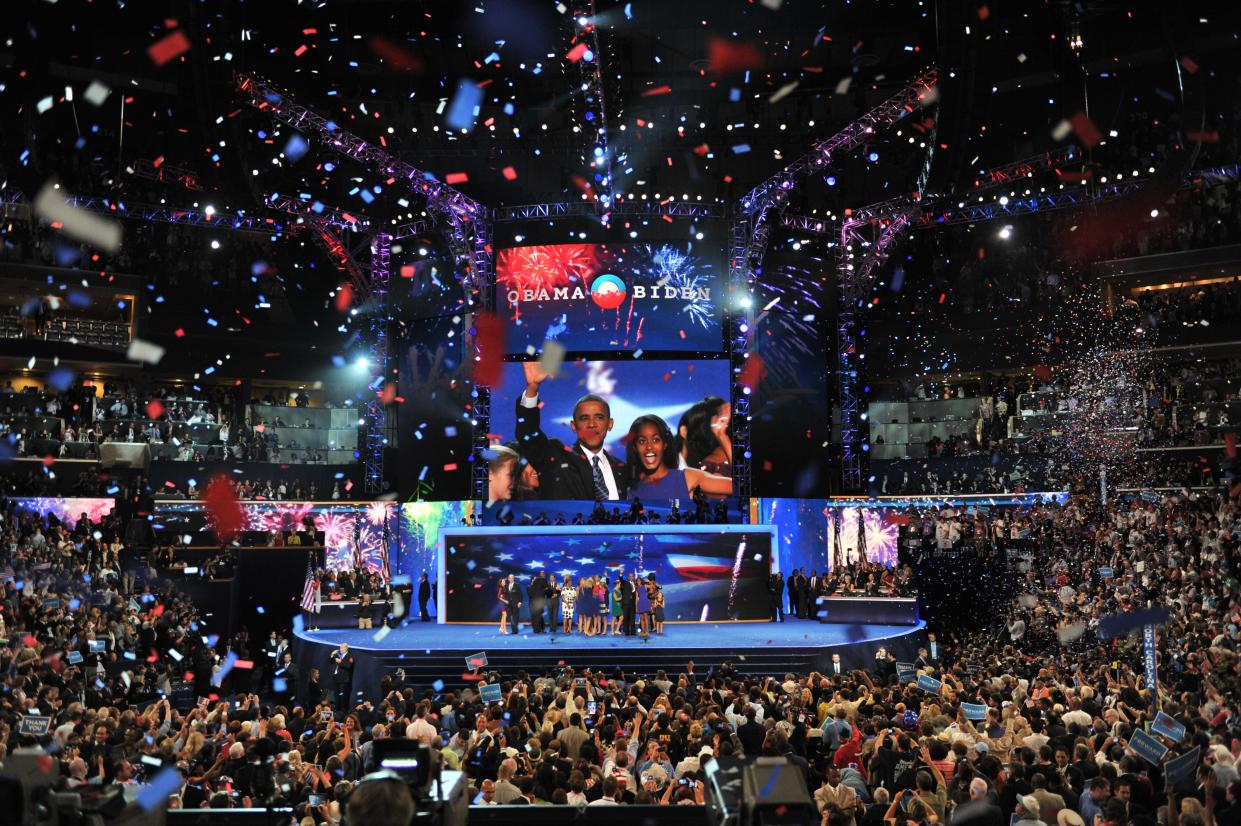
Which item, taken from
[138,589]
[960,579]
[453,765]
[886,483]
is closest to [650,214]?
[886,483]

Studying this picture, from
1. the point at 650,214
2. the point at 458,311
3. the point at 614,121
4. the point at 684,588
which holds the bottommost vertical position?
the point at 684,588

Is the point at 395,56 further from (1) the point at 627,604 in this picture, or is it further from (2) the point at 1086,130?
(2) the point at 1086,130

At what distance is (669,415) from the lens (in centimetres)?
2550

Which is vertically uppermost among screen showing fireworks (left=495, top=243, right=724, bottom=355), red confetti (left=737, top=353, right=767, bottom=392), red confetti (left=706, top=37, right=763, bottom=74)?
red confetti (left=706, top=37, right=763, bottom=74)

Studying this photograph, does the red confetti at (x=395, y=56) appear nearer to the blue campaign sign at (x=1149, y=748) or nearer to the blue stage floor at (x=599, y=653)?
the blue stage floor at (x=599, y=653)

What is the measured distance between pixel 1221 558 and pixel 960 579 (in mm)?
5944

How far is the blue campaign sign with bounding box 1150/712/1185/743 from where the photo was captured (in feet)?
23.1

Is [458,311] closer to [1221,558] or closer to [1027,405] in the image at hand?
[1027,405]

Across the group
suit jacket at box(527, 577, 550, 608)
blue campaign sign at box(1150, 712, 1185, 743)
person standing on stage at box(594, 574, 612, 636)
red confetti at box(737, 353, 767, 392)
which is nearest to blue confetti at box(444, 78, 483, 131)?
red confetti at box(737, 353, 767, 392)

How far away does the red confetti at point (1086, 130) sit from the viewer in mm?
24750

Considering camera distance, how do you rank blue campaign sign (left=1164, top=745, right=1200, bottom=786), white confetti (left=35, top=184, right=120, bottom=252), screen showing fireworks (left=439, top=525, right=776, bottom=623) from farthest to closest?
white confetti (left=35, top=184, right=120, bottom=252) < screen showing fireworks (left=439, top=525, right=776, bottom=623) < blue campaign sign (left=1164, top=745, right=1200, bottom=786)

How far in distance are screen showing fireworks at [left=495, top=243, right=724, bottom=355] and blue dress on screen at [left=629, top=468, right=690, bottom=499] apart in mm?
2976

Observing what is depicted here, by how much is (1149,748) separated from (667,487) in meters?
18.8

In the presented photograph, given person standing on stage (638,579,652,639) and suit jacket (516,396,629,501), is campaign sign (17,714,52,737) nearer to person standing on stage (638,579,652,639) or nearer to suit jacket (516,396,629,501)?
person standing on stage (638,579,652,639)
